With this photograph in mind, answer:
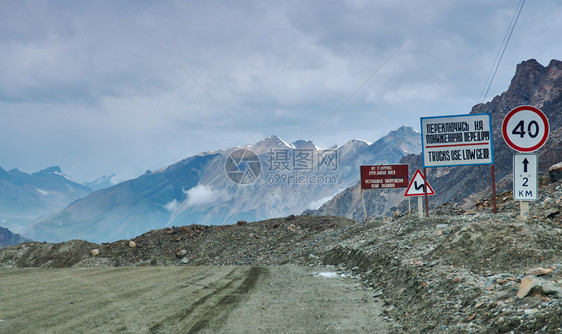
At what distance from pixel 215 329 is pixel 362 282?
19.6ft

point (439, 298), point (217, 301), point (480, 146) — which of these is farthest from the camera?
point (480, 146)

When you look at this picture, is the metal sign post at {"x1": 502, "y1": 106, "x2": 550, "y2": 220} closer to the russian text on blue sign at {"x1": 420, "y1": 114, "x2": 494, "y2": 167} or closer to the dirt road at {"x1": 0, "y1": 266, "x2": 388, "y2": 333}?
the dirt road at {"x1": 0, "y1": 266, "x2": 388, "y2": 333}

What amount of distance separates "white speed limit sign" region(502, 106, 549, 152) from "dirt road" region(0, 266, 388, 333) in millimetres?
5142

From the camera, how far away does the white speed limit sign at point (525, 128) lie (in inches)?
389

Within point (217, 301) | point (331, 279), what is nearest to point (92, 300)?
point (217, 301)

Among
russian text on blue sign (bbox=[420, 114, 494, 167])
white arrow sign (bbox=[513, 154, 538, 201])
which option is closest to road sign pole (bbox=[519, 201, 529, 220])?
white arrow sign (bbox=[513, 154, 538, 201])

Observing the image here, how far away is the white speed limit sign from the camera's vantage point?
32.4 feet

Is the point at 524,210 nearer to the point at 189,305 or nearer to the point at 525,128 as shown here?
the point at 525,128

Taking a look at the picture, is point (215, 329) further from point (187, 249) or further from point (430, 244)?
point (187, 249)

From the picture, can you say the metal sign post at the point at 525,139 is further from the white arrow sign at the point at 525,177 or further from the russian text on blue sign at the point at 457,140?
the russian text on blue sign at the point at 457,140

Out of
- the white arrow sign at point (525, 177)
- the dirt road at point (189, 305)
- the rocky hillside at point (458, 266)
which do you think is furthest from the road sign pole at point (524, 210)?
the dirt road at point (189, 305)

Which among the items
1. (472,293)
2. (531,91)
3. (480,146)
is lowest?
(472,293)

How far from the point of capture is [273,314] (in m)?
8.13

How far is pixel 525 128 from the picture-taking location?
10062 millimetres
